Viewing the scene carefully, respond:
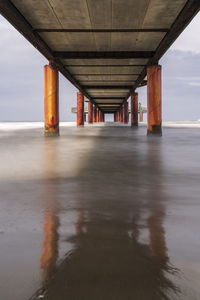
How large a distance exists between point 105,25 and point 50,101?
5.35 metres

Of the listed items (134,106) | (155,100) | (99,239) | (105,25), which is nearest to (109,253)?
(99,239)

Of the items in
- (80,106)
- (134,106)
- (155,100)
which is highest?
(80,106)

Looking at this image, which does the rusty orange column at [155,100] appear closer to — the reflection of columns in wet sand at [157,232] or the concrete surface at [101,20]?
the concrete surface at [101,20]

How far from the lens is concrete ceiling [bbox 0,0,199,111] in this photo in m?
8.06

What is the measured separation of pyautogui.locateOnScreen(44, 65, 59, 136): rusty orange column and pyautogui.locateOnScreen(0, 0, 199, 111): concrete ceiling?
2.64 ft

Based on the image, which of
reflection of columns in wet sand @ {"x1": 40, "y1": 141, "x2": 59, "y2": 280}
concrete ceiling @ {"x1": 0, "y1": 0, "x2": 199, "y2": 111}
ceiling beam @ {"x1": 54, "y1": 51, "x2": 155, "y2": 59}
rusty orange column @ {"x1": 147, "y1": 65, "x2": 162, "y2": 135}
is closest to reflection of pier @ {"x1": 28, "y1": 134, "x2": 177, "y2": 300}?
reflection of columns in wet sand @ {"x1": 40, "y1": 141, "x2": 59, "y2": 280}

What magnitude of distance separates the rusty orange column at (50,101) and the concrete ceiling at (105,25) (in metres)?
0.80

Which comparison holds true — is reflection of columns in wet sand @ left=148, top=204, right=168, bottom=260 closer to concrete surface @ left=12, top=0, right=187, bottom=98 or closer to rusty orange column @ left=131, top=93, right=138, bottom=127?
concrete surface @ left=12, top=0, right=187, bottom=98

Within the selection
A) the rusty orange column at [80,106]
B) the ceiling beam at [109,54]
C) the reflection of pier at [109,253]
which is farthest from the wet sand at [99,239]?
the rusty orange column at [80,106]

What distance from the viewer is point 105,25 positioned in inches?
382

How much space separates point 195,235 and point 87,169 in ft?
9.06

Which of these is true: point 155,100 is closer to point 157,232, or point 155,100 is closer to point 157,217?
point 157,217

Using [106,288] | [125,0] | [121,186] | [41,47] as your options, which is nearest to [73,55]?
[41,47]

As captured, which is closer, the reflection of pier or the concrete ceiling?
the reflection of pier
